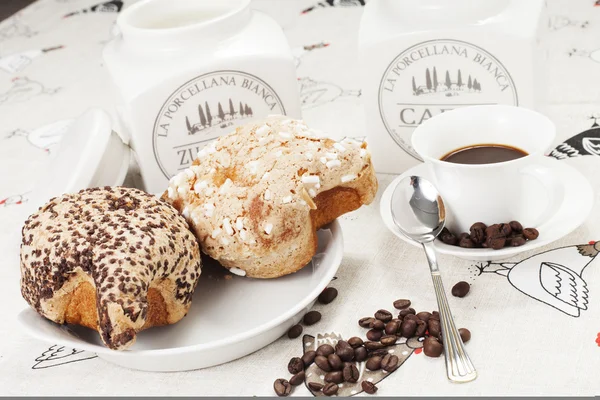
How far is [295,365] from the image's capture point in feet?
2.72

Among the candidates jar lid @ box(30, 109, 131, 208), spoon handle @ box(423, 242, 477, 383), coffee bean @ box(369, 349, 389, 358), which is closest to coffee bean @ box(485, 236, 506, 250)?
spoon handle @ box(423, 242, 477, 383)

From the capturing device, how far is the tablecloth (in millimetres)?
797

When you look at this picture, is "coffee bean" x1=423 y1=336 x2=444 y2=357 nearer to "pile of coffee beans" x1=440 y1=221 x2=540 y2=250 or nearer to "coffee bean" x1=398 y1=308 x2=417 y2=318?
"coffee bean" x1=398 y1=308 x2=417 y2=318

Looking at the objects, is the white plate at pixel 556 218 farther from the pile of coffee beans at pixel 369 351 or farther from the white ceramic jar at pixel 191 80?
the white ceramic jar at pixel 191 80

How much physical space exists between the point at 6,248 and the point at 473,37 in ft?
2.47

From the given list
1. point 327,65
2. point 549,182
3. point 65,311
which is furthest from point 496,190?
point 327,65

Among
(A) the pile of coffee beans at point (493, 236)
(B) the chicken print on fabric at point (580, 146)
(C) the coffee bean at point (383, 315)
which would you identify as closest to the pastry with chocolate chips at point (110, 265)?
(C) the coffee bean at point (383, 315)

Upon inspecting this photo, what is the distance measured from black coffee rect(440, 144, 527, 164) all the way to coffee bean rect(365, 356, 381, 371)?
0.34 m

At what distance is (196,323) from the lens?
0.92 m

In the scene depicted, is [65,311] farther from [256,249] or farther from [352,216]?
[352,216]

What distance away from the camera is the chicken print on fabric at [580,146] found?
1200mm

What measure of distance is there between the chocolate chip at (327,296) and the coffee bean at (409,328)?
124mm

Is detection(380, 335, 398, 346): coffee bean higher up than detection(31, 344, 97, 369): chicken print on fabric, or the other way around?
detection(31, 344, 97, 369): chicken print on fabric

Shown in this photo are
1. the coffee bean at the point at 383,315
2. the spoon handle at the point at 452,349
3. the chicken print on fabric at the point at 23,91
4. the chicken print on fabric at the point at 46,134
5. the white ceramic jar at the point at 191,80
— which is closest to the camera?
the spoon handle at the point at 452,349
